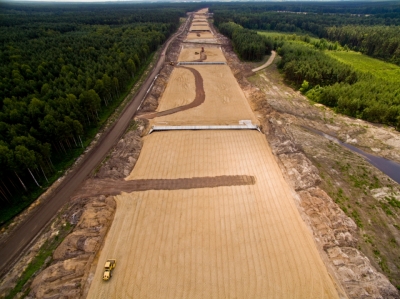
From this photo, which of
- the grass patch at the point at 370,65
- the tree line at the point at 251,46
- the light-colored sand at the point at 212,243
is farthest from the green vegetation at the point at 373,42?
the light-colored sand at the point at 212,243

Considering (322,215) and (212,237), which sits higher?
(322,215)

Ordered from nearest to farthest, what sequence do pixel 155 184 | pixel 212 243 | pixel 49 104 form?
pixel 212 243 → pixel 155 184 → pixel 49 104

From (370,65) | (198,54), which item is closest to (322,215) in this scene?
(198,54)

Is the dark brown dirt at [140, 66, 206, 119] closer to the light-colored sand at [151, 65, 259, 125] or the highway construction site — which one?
the light-colored sand at [151, 65, 259, 125]

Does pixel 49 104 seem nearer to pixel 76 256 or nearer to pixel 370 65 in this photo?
pixel 76 256

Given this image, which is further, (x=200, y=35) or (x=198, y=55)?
(x=200, y=35)

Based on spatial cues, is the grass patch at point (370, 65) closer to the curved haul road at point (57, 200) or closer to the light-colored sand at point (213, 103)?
the light-colored sand at point (213, 103)
